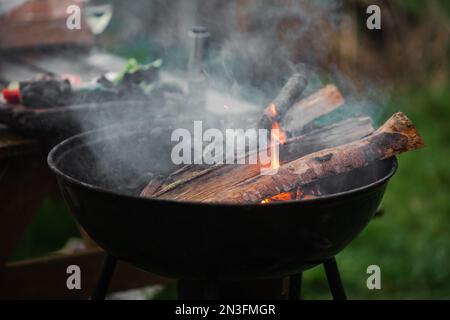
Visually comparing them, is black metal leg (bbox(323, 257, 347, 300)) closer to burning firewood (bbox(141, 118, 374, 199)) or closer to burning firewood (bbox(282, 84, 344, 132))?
burning firewood (bbox(141, 118, 374, 199))

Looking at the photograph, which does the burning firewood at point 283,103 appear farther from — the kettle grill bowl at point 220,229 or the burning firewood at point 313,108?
the kettle grill bowl at point 220,229

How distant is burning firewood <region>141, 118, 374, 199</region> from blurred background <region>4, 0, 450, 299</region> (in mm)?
293

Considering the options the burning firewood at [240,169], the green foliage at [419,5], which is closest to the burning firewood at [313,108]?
the burning firewood at [240,169]

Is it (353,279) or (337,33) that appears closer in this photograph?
(353,279)

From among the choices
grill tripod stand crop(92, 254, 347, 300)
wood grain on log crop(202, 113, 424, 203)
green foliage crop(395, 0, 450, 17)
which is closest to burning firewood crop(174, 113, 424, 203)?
wood grain on log crop(202, 113, 424, 203)

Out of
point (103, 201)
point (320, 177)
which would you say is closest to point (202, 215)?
point (103, 201)

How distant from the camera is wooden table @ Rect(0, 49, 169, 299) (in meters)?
2.69

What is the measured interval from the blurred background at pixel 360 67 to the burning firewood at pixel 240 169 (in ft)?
0.96

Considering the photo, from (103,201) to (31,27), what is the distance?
80.7 inches

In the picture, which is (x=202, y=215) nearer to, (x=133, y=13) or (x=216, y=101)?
(x=216, y=101)

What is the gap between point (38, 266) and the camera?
10.1ft

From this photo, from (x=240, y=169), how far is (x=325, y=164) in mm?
273

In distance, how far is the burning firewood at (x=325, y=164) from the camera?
6.59 feet

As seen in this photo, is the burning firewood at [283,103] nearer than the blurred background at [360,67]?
Yes
